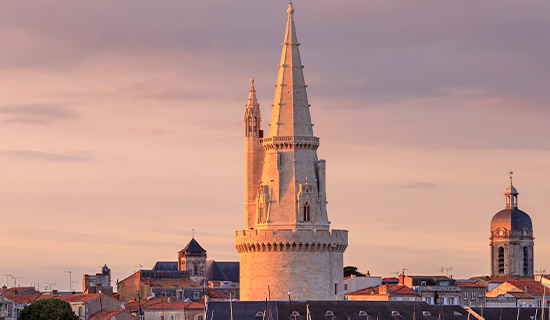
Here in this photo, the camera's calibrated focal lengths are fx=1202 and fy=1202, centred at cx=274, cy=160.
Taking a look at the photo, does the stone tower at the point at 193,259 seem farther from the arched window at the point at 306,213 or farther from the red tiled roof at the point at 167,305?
the arched window at the point at 306,213

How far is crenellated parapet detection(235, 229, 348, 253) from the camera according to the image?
70.8m

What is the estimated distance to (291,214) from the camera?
7131 centimetres

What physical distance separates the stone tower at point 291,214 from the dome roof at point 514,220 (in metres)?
93.9

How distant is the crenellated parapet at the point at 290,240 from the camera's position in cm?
7081

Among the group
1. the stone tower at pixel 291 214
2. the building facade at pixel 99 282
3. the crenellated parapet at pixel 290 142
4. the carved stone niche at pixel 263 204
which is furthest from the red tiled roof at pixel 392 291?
the crenellated parapet at pixel 290 142

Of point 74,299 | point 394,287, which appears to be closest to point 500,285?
point 394,287

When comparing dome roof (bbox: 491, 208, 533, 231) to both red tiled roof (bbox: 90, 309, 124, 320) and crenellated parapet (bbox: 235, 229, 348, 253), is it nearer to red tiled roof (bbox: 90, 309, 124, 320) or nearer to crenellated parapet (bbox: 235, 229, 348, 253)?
red tiled roof (bbox: 90, 309, 124, 320)

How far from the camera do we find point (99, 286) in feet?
461

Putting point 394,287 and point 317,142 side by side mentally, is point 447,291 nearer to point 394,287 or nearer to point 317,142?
point 394,287

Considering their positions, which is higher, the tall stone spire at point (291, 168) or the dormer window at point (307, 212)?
the tall stone spire at point (291, 168)

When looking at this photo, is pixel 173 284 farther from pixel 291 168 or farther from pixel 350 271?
pixel 291 168

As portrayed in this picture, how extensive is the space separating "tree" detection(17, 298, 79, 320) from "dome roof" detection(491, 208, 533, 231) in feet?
302

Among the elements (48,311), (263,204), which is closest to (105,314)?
(48,311)

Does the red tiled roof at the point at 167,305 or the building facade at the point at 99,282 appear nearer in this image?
the red tiled roof at the point at 167,305
